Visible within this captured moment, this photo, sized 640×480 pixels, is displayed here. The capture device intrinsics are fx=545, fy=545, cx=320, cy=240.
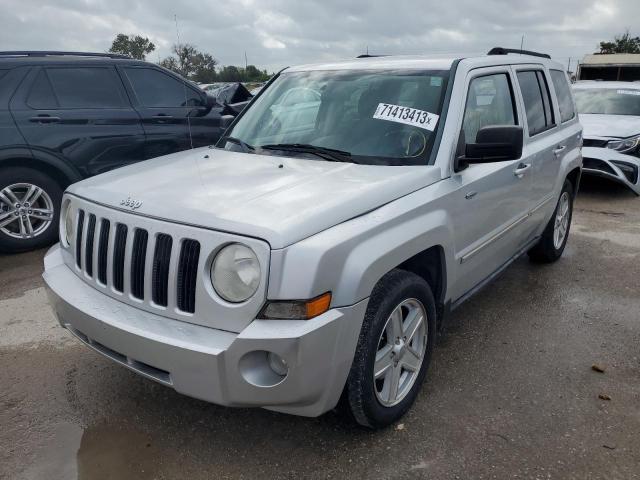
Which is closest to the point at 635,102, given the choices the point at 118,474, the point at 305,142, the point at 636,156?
the point at 636,156

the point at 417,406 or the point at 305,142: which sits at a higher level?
the point at 305,142

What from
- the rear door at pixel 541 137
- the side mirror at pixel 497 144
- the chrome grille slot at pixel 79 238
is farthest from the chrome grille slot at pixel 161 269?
the rear door at pixel 541 137

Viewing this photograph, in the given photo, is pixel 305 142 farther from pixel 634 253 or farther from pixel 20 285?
pixel 634 253

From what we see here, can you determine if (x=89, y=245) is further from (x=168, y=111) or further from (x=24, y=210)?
(x=168, y=111)

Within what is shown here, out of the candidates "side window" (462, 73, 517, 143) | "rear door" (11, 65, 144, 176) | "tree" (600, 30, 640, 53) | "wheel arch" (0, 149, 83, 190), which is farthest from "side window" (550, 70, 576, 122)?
"tree" (600, 30, 640, 53)

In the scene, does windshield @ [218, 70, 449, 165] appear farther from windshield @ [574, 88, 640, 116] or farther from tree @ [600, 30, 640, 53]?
tree @ [600, 30, 640, 53]

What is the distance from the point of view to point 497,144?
9.48 ft

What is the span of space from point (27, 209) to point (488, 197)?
4525mm

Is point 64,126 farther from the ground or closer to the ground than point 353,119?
closer to the ground

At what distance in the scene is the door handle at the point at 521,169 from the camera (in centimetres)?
368

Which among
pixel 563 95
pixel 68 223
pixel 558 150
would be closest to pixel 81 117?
pixel 68 223

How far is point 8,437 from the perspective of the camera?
8.87 feet

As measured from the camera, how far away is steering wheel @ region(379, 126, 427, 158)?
3.00 meters

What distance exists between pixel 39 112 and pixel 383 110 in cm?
394
